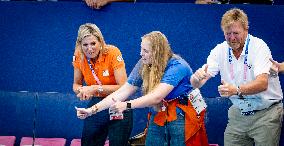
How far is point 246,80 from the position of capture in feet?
11.6

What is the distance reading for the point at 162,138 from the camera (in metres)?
3.40

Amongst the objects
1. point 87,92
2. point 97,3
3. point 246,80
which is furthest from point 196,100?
point 97,3

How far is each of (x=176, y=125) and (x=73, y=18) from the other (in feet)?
6.83

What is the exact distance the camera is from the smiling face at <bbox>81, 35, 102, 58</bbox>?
12.4 feet

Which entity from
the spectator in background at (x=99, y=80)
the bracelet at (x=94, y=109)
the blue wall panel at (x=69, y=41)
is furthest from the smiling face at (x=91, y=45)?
the blue wall panel at (x=69, y=41)

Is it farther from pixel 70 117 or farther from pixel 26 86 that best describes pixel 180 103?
pixel 26 86

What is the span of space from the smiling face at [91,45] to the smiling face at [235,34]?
1001mm

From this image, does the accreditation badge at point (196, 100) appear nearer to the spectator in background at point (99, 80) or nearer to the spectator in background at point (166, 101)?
the spectator in background at point (166, 101)

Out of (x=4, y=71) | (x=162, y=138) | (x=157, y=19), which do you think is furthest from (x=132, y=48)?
(x=162, y=138)

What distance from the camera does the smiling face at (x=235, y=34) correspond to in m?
3.41

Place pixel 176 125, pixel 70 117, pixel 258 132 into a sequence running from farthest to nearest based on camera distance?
pixel 70 117, pixel 258 132, pixel 176 125

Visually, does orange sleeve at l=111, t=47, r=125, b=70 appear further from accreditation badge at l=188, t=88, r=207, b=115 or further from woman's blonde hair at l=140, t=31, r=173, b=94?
accreditation badge at l=188, t=88, r=207, b=115

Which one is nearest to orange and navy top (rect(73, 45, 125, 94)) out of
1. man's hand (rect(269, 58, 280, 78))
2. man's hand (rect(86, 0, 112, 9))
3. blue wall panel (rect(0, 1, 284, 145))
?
blue wall panel (rect(0, 1, 284, 145))

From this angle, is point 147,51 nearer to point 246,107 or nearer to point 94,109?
point 94,109
